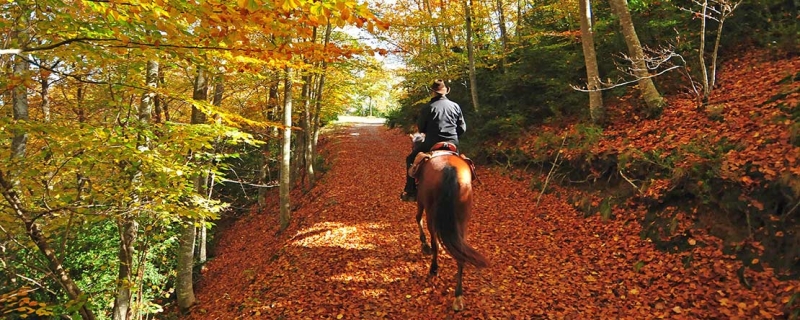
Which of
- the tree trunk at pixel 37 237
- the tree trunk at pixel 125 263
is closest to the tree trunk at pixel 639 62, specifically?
the tree trunk at pixel 125 263

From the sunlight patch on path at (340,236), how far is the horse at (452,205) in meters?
2.81

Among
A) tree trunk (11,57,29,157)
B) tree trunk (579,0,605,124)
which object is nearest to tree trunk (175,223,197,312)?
tree trunk (11,57,29,157)

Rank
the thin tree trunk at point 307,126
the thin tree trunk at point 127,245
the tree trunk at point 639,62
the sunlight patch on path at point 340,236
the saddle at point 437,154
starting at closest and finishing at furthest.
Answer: the saddle at point 437,154 < the thin tree trunk at point 127,245 < the sunlight patch on path at point 340,236 < the tree trunk at point 639,62 < the thin tree trunk at point 307,126

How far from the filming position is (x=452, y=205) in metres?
4.89

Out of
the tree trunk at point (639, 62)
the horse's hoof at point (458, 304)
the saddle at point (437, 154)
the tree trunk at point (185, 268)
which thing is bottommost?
the tree trunk at point (185, 268)

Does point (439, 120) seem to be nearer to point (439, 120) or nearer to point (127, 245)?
point (439, 120)

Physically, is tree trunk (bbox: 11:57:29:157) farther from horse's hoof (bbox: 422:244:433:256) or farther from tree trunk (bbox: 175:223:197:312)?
horse's hoof (bbox: 422:244:433:256)

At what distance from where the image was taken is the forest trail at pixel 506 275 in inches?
185

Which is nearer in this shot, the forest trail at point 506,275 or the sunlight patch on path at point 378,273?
the forest trail at point 506,275

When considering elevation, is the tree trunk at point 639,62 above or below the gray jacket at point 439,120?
above

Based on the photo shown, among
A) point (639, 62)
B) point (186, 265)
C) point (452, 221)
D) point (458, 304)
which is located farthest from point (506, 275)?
point (186, 265)

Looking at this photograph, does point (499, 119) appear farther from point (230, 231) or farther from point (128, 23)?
point (230, 231)

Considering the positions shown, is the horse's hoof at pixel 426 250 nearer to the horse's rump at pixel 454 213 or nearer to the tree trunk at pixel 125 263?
the horse's rump at pixel 454 213

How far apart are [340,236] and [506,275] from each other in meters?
4.05
